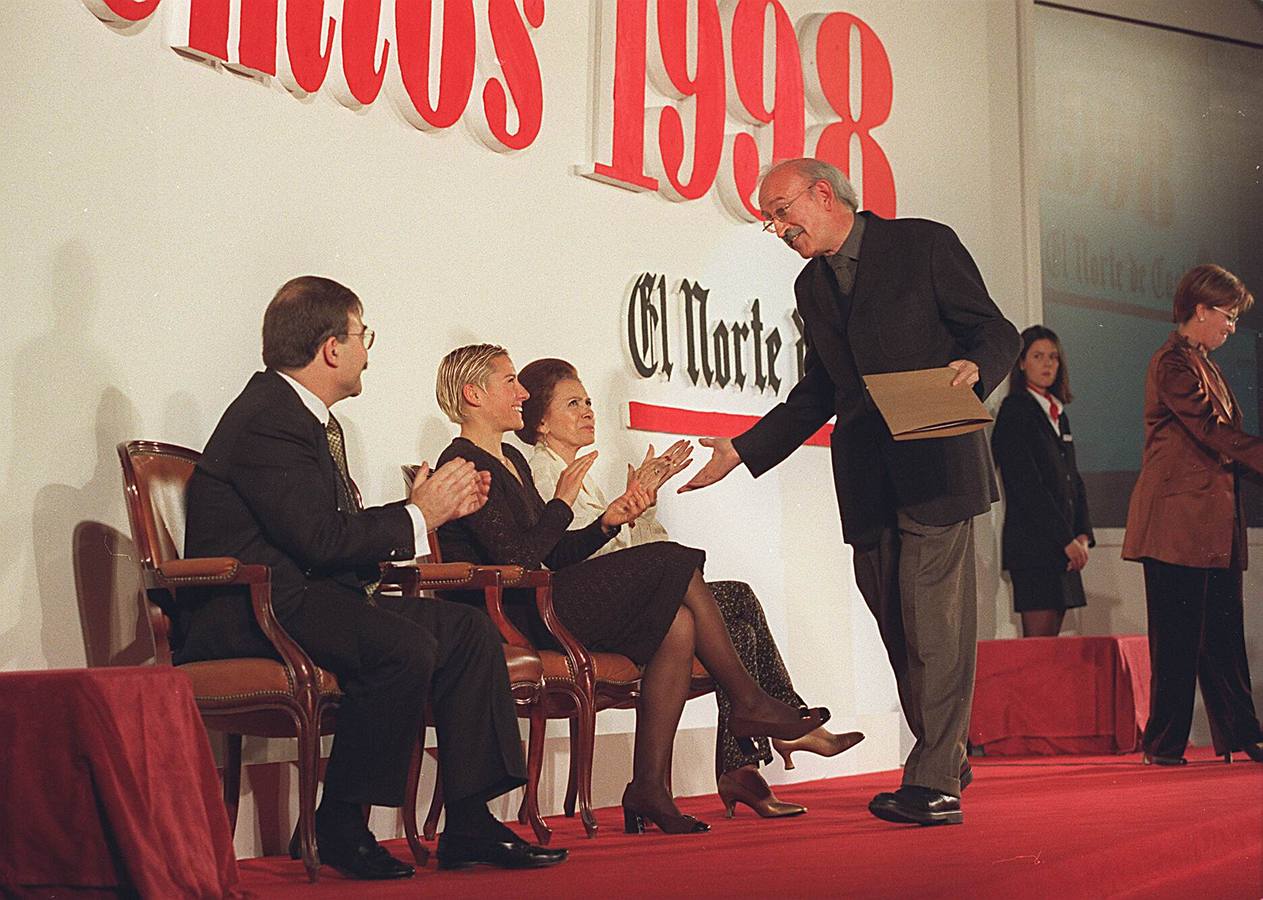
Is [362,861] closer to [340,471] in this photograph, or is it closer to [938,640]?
[340,471]

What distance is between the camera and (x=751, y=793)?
170 inches

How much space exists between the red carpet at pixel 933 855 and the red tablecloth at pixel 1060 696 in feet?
5.56

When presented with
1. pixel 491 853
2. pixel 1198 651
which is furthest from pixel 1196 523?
pixel 491 853

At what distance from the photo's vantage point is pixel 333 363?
136 inches

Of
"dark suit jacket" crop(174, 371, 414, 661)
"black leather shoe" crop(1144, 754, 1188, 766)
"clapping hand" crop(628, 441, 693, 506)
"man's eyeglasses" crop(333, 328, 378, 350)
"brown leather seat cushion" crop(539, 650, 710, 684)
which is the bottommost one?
"black leather shoe" crop(1144, 754, 1188, 766)

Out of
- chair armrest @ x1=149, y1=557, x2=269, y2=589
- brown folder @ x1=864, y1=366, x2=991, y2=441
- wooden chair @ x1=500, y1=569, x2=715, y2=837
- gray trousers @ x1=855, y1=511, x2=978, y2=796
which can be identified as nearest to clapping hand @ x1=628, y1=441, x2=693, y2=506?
wooden chair @ x1=500, y1=569, x2=715, y2=837

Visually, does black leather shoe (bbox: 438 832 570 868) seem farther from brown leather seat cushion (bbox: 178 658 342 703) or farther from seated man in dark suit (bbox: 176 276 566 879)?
brown leather seat cushion (bbox: 178 658 342 703)

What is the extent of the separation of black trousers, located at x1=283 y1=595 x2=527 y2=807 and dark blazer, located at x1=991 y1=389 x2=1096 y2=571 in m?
4.24

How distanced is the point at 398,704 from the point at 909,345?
1449mm

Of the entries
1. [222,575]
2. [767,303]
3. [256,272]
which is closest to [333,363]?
[222,575]

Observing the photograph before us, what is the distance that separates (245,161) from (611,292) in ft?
5.07

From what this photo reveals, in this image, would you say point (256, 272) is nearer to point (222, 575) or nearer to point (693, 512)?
point (222, 575)

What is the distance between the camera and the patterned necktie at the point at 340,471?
347 cm

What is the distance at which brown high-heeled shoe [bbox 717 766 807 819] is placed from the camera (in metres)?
4.31
